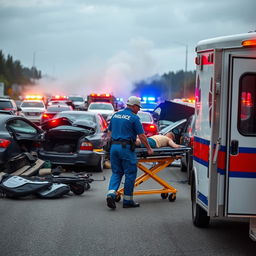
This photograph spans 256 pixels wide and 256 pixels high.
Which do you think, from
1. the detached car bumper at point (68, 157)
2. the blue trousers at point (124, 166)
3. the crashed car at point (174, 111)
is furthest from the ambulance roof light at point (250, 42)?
the crashed car at point (174, 111)

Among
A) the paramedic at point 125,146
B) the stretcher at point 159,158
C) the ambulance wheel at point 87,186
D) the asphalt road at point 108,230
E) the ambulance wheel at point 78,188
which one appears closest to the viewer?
the asphalt road at point 108,230

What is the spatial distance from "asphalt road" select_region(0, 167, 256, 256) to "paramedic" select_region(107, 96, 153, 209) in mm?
375

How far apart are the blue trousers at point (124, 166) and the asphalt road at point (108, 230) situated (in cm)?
35

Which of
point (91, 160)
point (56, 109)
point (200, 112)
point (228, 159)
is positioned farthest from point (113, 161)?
point (56, 109)

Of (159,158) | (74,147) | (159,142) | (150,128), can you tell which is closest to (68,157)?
(74,147)

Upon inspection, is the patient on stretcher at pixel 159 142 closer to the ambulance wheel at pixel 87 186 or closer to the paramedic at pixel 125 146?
the paramedic at pixel 125 146

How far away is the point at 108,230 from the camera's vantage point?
28.9 feet

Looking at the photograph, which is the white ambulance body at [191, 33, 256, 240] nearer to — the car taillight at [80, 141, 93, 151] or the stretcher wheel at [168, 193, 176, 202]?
the stretcher wheel at [168, 193, 176, 202]

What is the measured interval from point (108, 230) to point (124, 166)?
6.53 ft

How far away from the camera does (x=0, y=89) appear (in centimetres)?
8669

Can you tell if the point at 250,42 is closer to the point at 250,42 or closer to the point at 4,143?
the point at 250,42

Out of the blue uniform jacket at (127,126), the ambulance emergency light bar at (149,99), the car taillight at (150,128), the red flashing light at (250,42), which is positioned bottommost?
the car taillight at (150,128)

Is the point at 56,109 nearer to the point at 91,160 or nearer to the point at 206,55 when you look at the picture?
the point at 91,160

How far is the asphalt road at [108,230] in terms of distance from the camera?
7.64 m
